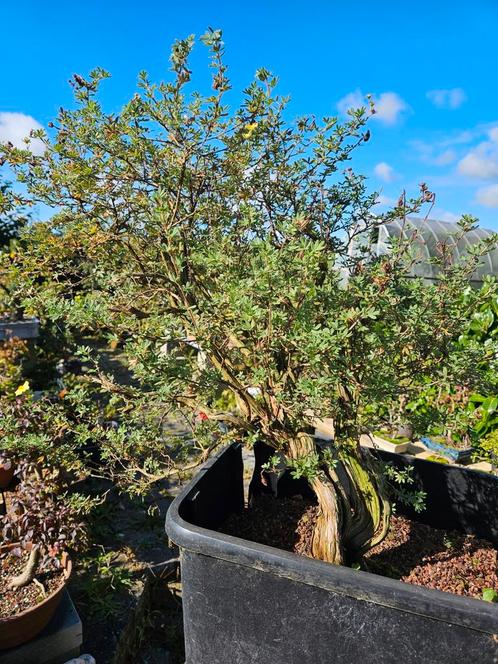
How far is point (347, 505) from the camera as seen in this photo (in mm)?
1956

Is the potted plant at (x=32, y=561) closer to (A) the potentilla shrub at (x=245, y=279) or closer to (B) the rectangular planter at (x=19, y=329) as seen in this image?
(A) the potentilla shrub at (x=245, y=279)

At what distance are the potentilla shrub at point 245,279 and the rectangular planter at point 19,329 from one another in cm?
407

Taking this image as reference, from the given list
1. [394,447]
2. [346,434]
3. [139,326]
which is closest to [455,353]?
[346,434]

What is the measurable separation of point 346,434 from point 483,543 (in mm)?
823

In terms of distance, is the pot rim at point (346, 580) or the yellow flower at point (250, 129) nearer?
the pot rim at point (346, 580)

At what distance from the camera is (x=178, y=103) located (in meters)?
1.64

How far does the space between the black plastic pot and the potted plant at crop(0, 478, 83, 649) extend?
0.75 m

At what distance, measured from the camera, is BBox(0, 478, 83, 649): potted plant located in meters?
1.98

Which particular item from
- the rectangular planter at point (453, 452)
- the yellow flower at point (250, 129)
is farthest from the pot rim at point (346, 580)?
the rectangular planter at point (453, 452)

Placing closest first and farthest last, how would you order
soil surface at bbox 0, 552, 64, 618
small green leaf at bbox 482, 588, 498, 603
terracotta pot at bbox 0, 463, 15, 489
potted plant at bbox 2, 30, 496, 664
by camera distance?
potted plant at bbox 2, 30, 496, 664 → small green leaf at bbox 482, 588, 498, 603 → soil surface at bbox 0, 552, 64, 618 → terracotta pot at bbox 0, 463, 15, 489

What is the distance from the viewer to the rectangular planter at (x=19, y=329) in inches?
228

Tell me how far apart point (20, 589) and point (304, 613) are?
4.47 ft

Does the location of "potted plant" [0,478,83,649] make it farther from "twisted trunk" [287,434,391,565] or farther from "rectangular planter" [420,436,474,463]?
"rectangular planter" [420,436,474,463]

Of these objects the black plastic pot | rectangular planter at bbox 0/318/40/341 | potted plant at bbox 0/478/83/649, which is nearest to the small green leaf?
the black plastic pot
